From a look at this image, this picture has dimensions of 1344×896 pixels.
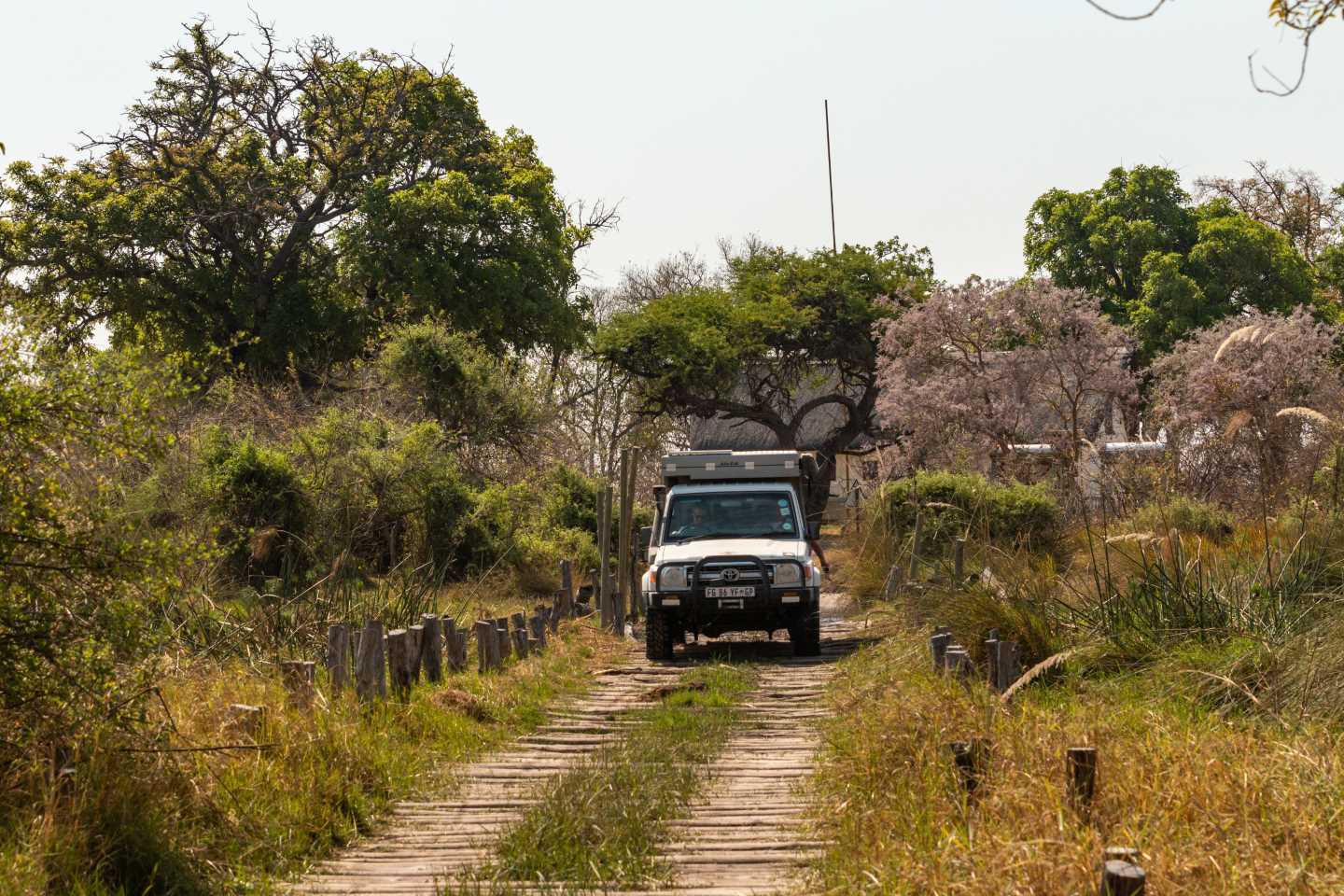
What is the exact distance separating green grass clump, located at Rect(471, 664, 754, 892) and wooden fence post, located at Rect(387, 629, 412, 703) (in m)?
1.58

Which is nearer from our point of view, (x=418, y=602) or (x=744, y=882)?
(x=744, y=882)

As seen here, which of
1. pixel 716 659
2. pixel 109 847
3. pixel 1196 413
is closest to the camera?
pixel 109 847

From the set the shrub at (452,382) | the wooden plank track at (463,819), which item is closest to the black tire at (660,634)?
the wooden plank track at (463,819)

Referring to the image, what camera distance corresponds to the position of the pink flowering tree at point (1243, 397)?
19609mm

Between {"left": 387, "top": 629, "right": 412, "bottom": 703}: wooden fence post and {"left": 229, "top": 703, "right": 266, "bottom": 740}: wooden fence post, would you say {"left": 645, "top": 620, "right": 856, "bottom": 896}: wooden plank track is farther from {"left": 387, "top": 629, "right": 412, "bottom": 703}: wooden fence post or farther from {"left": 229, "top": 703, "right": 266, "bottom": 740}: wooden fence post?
{"left": 229, "top": 703, "right": 266, "bottom": 740}: wooden fence post

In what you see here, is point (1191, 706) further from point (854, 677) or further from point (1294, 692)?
point (854, 677)

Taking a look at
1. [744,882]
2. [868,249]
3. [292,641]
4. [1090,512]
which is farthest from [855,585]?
[868,249]

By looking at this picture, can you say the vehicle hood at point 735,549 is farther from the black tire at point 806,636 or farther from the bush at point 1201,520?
the bush at point 1201,520

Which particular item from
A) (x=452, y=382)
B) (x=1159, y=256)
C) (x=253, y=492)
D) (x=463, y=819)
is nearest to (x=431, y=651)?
(x=463, y=819)

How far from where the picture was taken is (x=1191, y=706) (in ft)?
28.5

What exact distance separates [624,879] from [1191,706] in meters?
3.93

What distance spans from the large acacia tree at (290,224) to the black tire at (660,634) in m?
18.6

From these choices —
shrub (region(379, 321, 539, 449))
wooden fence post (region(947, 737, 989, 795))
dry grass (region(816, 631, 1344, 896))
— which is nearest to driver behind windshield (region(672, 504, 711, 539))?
dry grass (region(816, 631, 1344, 896))

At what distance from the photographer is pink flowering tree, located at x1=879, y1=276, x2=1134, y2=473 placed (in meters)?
31.5
